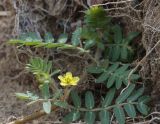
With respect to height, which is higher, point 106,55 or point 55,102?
point 106,55

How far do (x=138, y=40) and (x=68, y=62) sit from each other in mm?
343

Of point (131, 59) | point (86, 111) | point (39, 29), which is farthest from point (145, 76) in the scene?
point (39, 29)

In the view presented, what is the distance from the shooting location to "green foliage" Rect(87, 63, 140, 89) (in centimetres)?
188

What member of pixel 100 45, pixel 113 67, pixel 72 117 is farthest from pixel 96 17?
pixel 72 117

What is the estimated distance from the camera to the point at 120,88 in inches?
76.9

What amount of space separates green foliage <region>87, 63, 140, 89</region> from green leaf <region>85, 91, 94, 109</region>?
0.06 metres

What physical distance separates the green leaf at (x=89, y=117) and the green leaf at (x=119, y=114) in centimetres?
9

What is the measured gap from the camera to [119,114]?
71.7 inches

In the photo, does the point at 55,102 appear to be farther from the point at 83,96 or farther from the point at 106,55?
the point at 106,55

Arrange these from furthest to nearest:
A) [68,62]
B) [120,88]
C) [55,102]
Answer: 1. [68,62]
2. [120,88]
3. [55,102]

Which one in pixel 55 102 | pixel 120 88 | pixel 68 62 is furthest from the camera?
pixel 68 62

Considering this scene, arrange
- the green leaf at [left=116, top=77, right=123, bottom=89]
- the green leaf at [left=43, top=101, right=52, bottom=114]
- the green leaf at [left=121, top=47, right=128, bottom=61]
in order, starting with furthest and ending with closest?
the green leaf at [left=121, top=47, right=128, bottom=61], the green leaf at [left=116, top=77, right=123, bottom=89], the green leaf at [left=43, top=101, right=52, bottom=114]

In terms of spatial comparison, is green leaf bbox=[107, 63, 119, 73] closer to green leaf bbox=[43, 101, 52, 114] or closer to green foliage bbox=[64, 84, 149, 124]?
green foliage bbox=[64, 84, 149, 124]

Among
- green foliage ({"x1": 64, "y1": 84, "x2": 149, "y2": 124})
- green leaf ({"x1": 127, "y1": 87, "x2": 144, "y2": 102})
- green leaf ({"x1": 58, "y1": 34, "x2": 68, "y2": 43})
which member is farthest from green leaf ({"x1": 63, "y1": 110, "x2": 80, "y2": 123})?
green leaf ({"x1": 58, "y1": 34, "x2": 68, "y2": 43})
